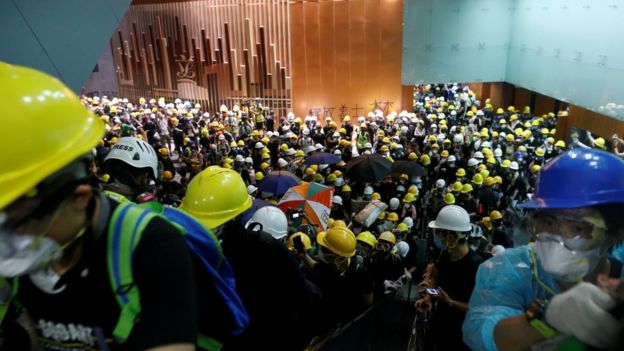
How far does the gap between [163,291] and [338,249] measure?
119 inches

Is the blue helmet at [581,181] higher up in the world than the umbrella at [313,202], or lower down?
higher up

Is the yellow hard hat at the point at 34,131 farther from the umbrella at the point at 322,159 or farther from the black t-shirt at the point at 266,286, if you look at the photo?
the umbrella at the point at 322,159

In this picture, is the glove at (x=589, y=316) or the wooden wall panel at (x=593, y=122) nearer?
the glove at (x=589, y=316)

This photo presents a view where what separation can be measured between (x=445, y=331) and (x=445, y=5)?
55.3 ft

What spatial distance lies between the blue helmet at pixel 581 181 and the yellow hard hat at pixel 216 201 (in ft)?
4.99

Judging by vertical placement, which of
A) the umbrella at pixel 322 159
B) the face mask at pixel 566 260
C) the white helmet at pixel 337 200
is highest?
the face mask at pixel 566 260

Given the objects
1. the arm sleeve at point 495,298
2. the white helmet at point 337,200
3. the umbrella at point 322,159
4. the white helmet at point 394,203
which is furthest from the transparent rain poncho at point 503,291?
the umbrella at point 322,159

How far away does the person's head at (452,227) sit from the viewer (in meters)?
3.87

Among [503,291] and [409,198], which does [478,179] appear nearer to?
[409,198]

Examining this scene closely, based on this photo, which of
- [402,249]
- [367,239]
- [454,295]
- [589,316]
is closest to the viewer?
[589,316]

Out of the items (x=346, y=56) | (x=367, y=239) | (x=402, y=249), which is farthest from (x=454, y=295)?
(x=346, y=56)

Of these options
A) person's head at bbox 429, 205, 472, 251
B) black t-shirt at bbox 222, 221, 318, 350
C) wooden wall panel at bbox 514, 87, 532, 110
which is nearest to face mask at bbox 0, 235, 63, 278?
black t-shirt at bbox 222, 221, 318, 350

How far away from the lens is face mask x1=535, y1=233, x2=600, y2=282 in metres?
1.55

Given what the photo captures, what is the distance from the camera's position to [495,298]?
168 cm
